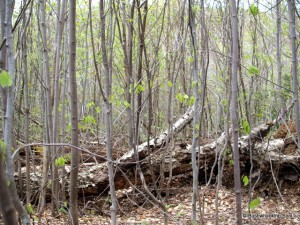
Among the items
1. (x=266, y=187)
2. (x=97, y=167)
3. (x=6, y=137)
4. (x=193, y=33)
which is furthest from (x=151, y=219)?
(x=6, y=137)

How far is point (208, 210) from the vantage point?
166 inches

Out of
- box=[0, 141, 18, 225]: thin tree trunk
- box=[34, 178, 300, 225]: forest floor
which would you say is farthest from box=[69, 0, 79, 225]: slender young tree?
box=[0, 141, 18, 225]: thin tree trunk

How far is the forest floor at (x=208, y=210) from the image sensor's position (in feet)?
11.8

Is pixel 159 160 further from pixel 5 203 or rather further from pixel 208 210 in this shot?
pixel 5 203

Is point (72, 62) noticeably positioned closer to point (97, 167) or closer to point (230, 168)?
point (97, 167)

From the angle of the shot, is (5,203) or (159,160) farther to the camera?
(159,160)

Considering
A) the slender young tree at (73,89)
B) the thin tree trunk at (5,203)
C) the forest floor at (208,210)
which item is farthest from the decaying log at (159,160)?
the thin tree trunk at (5,203)

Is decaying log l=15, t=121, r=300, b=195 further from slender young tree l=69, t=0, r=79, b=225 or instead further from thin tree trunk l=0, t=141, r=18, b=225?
thin tree trunk l=0, t=141, r=18, b=225

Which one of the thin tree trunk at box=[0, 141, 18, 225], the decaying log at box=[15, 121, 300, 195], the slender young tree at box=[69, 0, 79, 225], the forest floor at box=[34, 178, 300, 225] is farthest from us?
the decaying log at box=[15, 121, 300, 195]

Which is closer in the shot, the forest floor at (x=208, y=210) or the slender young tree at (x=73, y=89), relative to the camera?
the slender young tree at (x=73, y=89)

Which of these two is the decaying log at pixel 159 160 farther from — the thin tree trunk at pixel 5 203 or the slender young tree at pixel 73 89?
the thin tree trunk at pixel 5 203

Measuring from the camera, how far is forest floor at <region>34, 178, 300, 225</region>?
3582 mm

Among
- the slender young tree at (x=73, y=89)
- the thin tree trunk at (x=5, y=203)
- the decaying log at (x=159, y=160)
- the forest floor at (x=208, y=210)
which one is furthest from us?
the decaying log at (x=159, y=160)

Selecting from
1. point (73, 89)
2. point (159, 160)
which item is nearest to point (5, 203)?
point (73, 89)
